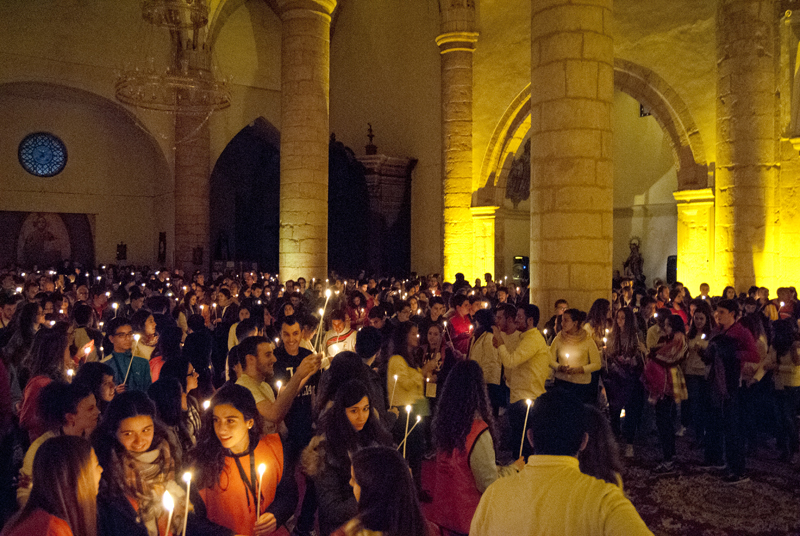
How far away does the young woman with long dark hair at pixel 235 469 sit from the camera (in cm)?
296

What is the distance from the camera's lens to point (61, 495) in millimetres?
2332

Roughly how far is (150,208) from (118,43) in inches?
242

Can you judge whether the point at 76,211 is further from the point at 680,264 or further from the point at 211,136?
the point at 680,264

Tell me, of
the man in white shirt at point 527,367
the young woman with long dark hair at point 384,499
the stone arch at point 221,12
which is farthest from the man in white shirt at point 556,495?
the stone arch at point 221,12

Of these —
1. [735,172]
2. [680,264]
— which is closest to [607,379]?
[735,172]

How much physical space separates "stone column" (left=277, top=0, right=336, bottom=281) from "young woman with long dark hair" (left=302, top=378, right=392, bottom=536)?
10.8 meters

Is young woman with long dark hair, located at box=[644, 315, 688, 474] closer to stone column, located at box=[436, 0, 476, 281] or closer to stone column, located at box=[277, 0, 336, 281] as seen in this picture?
stone column, located at box=[277, 0, 336, 281]

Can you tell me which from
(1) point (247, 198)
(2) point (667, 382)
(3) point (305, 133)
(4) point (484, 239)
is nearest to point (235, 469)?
(2) point (667, 382)

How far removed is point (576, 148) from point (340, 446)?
5410 millimetres

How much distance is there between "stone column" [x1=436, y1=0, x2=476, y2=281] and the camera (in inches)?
675

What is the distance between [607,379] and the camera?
677cm

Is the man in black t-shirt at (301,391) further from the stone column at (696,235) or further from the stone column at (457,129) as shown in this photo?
the stone column at (457,129)

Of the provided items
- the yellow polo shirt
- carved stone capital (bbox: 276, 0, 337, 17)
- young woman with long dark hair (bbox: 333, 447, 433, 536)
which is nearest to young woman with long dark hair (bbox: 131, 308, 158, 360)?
young woman with long dark hair (bbox: 333, 447, 433, 536)

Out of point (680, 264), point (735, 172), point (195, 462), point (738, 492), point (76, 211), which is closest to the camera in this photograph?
point (195, 462)
